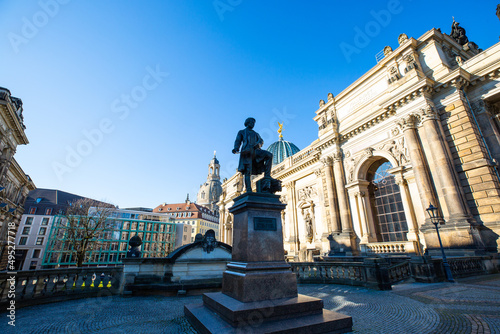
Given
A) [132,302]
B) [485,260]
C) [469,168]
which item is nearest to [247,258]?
[132,302]

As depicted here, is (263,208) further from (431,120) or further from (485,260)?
(431,120)

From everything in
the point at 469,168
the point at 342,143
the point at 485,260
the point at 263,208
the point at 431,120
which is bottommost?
the point at 485,260

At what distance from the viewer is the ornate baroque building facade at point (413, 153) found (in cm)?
1168

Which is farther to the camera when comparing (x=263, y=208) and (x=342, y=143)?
(x=342, y=143)

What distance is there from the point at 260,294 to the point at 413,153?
1424cm

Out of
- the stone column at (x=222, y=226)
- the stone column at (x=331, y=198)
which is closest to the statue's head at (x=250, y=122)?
the stone column at (x=331, y=198)

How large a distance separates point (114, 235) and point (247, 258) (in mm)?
64738

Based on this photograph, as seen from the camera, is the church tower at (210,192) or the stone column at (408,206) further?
the church tower at (210,192)

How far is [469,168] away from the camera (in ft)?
39.3

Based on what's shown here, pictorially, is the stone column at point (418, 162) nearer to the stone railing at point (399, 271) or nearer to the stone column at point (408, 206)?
the stone column at point (408, 206)

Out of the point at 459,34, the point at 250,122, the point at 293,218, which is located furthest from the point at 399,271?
the point at 459,34

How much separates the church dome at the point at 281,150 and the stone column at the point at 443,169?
26.2 metres

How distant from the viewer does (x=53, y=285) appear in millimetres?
7250

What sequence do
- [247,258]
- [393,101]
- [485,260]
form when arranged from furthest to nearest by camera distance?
[393,101], [485,260], [247,258]
